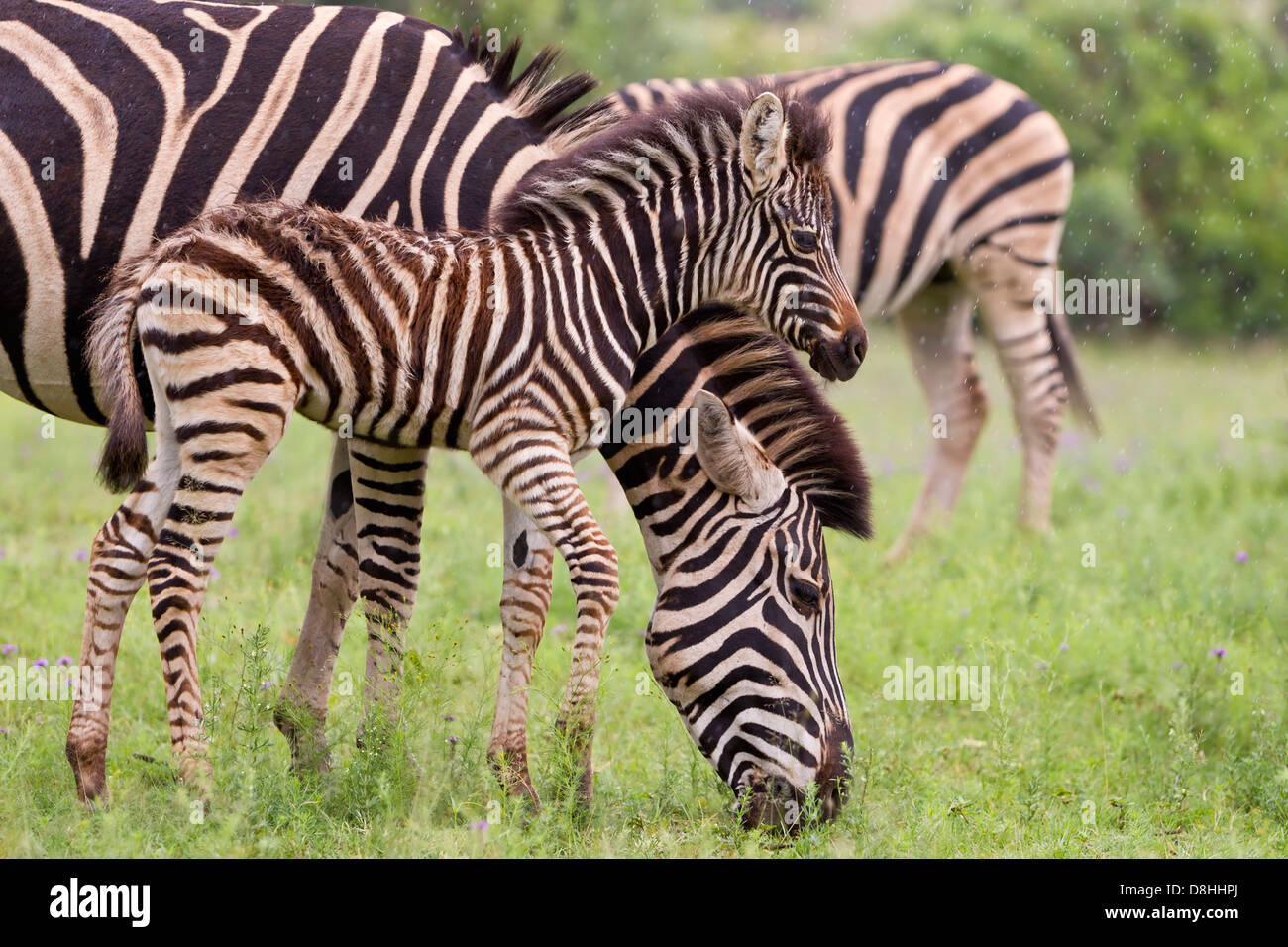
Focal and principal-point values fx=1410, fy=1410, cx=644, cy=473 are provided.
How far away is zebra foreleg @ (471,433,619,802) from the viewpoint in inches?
198

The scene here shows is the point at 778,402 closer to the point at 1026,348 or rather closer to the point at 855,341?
the point at 855,341

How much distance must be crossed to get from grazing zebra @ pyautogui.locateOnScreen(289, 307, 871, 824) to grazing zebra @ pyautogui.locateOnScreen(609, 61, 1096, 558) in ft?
15.0

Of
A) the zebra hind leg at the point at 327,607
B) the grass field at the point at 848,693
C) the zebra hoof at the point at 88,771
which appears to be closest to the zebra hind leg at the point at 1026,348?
the grass field at the point at 848,693

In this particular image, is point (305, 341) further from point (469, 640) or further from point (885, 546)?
point (885, 546)

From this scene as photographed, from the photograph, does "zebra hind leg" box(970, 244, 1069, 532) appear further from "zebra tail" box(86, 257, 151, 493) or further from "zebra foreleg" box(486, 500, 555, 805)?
"zebra tail" box(86, 257, 151, 493)

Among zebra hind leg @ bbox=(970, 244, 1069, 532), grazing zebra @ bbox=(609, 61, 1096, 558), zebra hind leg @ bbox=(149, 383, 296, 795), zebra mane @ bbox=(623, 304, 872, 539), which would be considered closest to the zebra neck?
zebra mane @ bbox=(623, 304, 872, 539)

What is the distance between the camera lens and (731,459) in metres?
5.32

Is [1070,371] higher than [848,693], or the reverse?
[1070,371]

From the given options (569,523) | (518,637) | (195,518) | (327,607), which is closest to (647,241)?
(569,523)

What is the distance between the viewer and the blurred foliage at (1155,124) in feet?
71.6

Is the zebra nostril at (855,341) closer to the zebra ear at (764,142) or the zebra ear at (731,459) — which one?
the zebra ear at (731,459)

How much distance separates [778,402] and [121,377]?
8.20ft

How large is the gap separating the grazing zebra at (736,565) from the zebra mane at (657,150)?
651mm

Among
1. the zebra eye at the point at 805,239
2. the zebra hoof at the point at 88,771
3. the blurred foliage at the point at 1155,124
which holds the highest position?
the blurred foliage at the point at 1155,124
